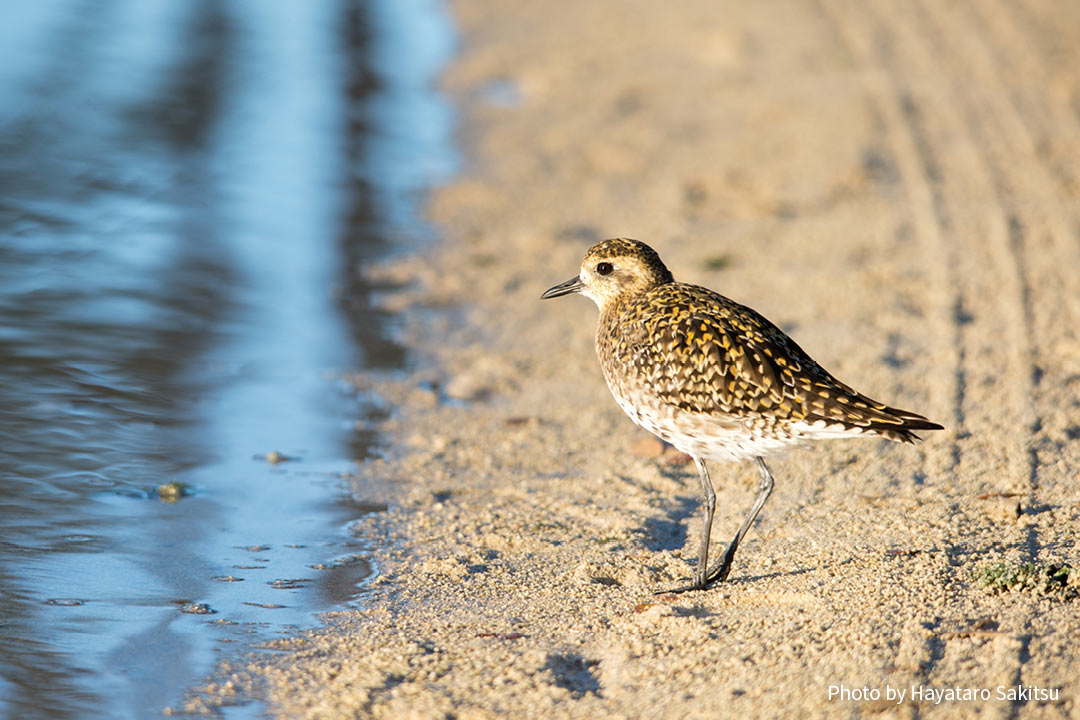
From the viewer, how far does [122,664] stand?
5.01m

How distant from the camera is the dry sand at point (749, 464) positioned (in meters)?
4.75

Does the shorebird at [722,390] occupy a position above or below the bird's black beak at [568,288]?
below

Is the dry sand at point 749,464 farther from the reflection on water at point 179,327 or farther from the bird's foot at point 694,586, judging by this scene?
the reflection on water at point 179,327

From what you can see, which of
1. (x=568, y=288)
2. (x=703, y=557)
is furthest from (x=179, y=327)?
(x=703, y=557)

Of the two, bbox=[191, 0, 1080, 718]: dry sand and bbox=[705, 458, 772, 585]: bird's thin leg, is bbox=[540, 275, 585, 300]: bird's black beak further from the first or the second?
bbox=[705, 458, 772, 585]: bird's thin leg

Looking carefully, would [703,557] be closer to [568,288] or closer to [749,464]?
[749,464]

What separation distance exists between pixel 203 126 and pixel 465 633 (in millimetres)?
10137

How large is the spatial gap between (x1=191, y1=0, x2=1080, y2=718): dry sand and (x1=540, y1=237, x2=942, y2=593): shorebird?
64 cm

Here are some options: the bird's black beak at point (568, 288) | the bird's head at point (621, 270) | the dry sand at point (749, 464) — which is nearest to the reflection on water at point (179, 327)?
the dry sand at point (749, 464)

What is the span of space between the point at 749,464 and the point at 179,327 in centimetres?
A: 455

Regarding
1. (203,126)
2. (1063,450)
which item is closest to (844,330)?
(1063,450)

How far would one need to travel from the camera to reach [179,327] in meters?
9.05

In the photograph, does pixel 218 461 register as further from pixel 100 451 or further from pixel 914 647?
pixel 914 647

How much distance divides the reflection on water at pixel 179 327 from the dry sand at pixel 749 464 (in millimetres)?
402
